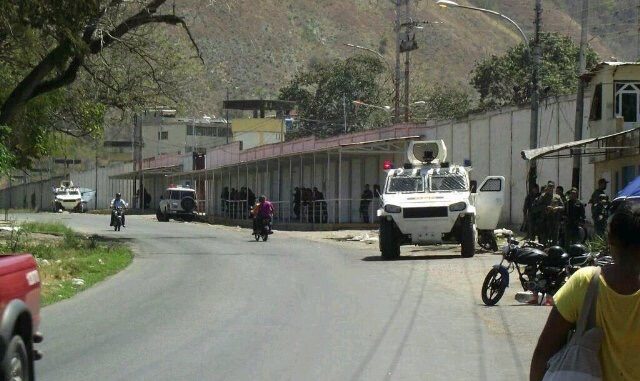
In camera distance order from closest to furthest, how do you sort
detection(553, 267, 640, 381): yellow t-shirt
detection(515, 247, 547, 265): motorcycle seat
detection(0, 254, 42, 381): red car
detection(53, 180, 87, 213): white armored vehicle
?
detection(553, 267, 640, 381): yellow t-shirt → detection(0, 254, 42, 381): red car → detection(515, 247, 547, 265): motorcycle seat → detection(53, 180, 87, 213): white armored vehicle

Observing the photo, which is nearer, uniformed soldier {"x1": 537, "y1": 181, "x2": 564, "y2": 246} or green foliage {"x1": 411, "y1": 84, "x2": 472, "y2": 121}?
uniformed soldier {"x1": 537, "y1": 181, "x2": 564, "y2": 246}

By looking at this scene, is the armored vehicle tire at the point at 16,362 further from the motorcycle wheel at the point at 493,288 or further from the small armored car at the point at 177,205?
the small armored car at the point at 177,205

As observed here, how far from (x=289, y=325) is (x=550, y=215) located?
11424mm

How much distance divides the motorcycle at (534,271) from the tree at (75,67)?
9149 mm

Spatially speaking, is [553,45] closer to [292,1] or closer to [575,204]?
[575,204]

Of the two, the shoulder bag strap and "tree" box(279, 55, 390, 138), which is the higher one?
"tree" box(279, 55, 390, 138)

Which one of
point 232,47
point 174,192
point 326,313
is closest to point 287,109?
point 174,192

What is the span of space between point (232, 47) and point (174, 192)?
261 feet

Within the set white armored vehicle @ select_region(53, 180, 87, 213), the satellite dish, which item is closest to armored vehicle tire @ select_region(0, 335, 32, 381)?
the satellite dish

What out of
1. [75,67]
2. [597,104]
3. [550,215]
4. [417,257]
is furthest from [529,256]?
[597,104]

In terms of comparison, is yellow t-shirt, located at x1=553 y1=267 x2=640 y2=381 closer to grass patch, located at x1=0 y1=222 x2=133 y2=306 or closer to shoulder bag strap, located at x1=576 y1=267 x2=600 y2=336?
shoulder bag strap, located at x1=576 y1=267 x2=600 y2=336

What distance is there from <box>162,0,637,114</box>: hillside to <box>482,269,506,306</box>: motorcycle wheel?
11185 centimetres

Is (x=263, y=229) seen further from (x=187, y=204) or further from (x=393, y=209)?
(x=187, y=204)

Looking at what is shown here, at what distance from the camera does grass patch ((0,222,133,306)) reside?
65.5 ft
